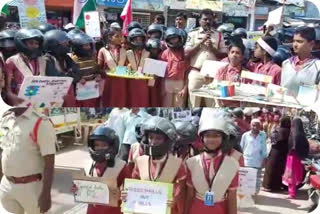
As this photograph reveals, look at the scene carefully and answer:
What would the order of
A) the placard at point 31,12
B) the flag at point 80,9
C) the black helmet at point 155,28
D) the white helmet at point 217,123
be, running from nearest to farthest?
the white helmet at point 217,123 < the placard at point 31,12 < the flag at point 80,9 < the black helmet at point 155,28

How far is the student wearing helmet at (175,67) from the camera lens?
182 inches

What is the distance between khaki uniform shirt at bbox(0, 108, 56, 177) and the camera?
115 inches

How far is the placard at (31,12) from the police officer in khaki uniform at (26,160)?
4.68 ft

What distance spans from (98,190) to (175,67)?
2.02 metres

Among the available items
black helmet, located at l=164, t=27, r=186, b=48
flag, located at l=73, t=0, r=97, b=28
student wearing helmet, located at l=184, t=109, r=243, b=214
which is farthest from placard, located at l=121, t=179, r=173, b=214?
flag, located at l=73, t=0, r=97, b=28

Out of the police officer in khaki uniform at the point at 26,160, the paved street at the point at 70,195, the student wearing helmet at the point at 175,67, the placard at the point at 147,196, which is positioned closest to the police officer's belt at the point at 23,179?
the police officer in khaki uniform at the point at 26,160

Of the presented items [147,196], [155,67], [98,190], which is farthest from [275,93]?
[155,67]

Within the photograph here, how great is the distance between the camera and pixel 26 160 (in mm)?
2945

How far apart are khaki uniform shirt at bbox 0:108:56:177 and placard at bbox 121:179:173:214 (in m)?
0.53

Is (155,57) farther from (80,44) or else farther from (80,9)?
(80,9)

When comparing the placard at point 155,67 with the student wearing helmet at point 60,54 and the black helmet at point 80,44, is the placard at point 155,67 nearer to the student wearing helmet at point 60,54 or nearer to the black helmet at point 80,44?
the black helmet at point 80,44

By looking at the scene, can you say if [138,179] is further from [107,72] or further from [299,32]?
[107,72]

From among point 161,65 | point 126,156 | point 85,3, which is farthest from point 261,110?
point 85,3

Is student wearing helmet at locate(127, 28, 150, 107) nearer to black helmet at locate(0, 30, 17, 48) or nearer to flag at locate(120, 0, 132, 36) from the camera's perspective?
flag at locate(120, 0, 132, 36)
